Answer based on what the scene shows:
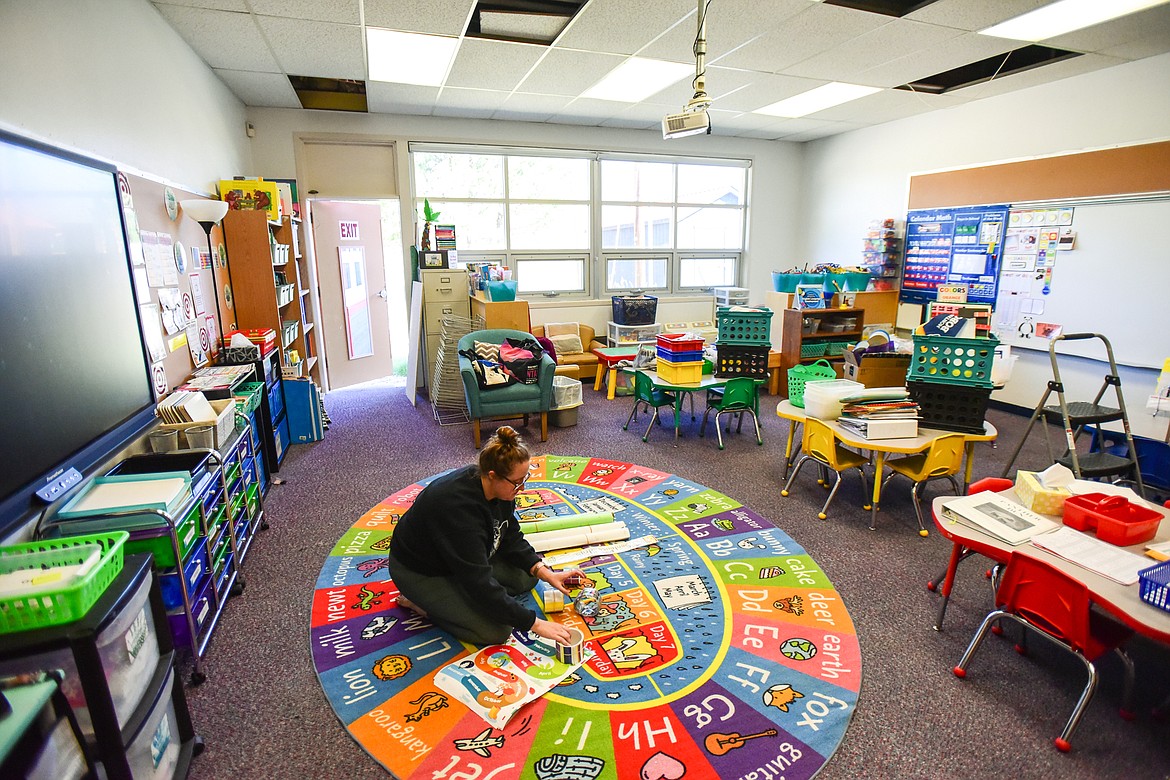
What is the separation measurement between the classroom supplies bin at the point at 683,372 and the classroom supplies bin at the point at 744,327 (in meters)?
0.33

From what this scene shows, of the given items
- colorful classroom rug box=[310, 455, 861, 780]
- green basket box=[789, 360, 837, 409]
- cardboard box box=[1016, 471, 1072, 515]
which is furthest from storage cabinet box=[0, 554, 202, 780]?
green basket box=[789, 360, 837, 409]

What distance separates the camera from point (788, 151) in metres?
7.94

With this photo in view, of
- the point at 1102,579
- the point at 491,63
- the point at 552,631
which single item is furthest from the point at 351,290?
the point at 1102,579

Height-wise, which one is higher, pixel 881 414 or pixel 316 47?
pixel 316 47

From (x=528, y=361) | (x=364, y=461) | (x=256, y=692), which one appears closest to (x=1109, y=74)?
(x=528, y=361)

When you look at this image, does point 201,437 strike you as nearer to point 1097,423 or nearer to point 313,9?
point 313,9

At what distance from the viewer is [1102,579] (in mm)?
1859

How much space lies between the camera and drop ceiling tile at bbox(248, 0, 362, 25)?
132 inches

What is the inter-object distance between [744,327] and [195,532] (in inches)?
154

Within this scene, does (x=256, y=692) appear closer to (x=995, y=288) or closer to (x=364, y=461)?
(x=364, y=461)

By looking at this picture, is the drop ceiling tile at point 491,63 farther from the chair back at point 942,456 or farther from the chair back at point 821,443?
the chair back at point 942,456

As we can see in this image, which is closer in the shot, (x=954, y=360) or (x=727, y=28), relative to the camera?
(x=954, y=360)

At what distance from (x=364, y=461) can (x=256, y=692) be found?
2.43 m

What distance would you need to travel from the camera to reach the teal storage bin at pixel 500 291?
5645mm
